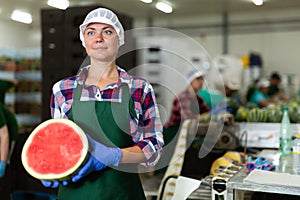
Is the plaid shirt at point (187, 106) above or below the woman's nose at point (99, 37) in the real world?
below

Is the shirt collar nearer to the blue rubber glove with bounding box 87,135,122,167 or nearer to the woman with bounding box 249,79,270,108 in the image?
the blue rubber glove with bounding box 87,135,122,167

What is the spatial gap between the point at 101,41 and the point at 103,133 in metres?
0.36

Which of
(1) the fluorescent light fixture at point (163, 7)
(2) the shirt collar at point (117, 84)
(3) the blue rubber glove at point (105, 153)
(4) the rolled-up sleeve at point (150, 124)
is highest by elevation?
(1) the fluorescent light fixture at point (163, 7)

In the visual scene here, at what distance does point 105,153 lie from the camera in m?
1.58

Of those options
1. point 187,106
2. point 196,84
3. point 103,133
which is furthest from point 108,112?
point 196,84

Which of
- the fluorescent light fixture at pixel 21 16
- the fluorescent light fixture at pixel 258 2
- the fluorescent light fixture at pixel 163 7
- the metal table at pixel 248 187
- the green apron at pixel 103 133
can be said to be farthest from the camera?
the fluorescent light fixture at pixel 21 16

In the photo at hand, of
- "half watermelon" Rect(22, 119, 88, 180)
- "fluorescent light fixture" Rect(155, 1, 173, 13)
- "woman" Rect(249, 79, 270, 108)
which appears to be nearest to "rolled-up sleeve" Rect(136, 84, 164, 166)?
"half watermelon" Rect(22, 119, 88, 180)

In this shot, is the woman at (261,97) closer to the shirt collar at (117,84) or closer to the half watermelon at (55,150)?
the shirt collar at (117,84)

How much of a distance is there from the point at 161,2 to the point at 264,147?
20.1 ft

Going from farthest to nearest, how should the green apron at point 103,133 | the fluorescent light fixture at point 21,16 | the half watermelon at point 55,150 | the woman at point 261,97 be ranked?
the fluorescent light fixture at point 21,16, the woman at point 261,97, the green apron at point 103,133, the half watermelon at point 55,150

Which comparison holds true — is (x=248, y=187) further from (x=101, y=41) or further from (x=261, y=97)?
(x=261, y=97)

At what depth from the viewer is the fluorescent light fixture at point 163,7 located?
29.1 feet

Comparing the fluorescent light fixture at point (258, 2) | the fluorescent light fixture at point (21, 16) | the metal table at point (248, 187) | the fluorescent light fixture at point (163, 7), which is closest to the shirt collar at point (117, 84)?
the metal table at point (248, 187)

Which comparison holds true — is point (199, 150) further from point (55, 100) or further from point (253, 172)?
point (55, 100)
